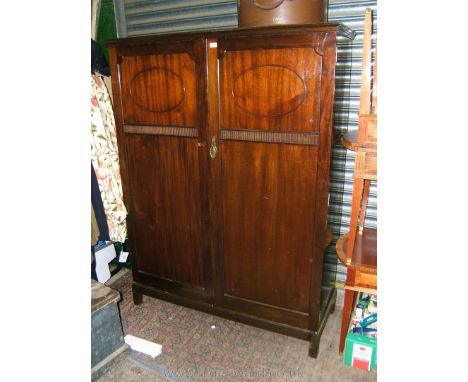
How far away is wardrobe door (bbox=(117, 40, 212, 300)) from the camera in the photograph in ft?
5.69

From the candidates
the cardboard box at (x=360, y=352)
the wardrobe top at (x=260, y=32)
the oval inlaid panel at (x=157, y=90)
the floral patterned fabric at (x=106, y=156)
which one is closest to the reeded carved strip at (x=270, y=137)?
the oval inlaid panel at (x=157, y=90)

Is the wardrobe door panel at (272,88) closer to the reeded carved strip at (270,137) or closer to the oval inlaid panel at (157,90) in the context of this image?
the reeded carved strip at (270,137)

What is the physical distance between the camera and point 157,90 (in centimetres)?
180

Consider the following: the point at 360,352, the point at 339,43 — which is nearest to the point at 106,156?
the point at 339,43

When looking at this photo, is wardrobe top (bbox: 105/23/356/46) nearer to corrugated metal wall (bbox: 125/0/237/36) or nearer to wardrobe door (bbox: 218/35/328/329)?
wardrobe door (bbox: 218/35/328/329)

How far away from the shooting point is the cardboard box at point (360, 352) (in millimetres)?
1728

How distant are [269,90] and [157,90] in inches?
25.3

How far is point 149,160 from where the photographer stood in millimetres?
1967

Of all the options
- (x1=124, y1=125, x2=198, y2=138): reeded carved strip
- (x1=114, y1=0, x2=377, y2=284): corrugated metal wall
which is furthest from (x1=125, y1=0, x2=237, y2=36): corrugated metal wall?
(x1=124, y1=125, x2=198, y2=138): reeded carved strip

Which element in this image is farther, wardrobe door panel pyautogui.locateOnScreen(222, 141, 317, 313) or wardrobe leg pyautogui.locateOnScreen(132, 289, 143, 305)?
wardrobe leg pyautogui.locateOnScreen(132, 289, 143, 305)

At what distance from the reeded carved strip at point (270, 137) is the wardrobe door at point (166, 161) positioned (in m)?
0.16

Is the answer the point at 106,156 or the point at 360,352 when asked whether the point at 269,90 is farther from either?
the point at 360,352

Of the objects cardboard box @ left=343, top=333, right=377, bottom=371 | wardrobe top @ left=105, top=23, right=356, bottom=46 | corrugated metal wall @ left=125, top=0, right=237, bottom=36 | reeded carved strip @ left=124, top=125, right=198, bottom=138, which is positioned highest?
corrugated metal wall @ left=125, top=0, right=237, bottom=36
